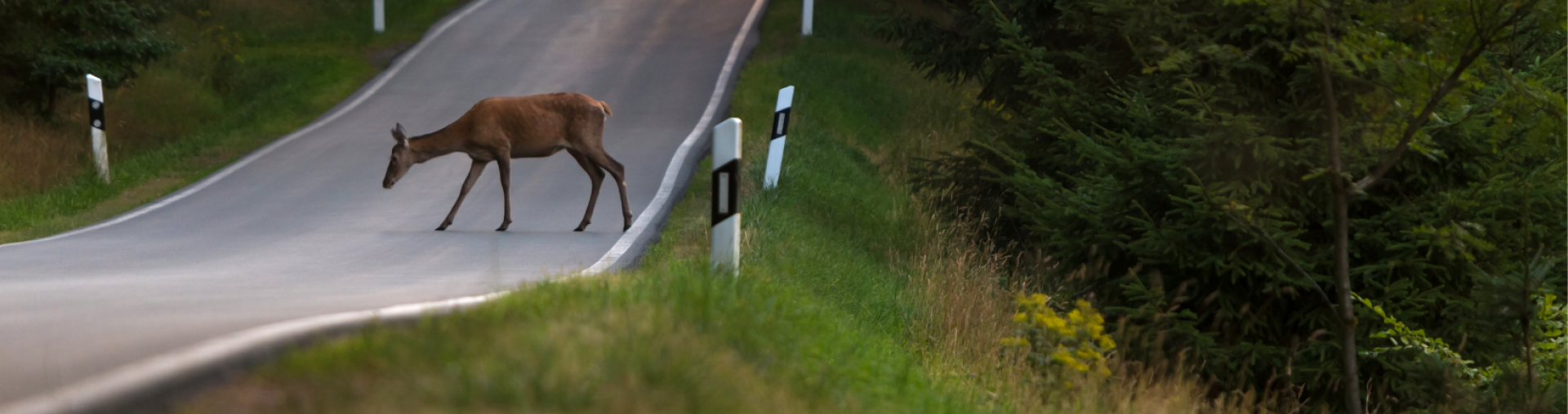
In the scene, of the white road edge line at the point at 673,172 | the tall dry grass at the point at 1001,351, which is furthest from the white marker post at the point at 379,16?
the tall dry grass at the point at 1001,351

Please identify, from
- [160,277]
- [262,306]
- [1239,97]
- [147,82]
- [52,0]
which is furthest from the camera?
[147,82]

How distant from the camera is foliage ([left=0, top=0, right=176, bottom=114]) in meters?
15.3

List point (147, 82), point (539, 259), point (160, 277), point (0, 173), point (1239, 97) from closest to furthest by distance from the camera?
point (160, 277) < point (539, 259) < point (1239, 97) < point (0, 173) < point (147, 82)

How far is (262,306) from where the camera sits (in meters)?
5.24

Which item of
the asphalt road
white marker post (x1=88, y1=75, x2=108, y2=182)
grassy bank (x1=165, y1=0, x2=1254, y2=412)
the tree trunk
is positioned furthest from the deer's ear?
the tree trunk

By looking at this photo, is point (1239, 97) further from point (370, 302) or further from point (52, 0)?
point (52, 0)

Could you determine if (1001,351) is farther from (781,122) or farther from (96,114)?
(96,114)

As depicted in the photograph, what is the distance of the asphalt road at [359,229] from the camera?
484 centimetres

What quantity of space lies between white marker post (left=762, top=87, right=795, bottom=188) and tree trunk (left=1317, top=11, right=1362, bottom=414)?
14.0 ft

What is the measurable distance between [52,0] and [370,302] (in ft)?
42.0

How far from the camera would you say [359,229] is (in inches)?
394

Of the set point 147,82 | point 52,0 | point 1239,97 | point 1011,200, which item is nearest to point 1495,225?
point 1239,97

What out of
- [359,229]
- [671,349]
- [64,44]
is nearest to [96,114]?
[64,44]

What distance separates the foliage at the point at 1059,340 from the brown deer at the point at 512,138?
3873mm
